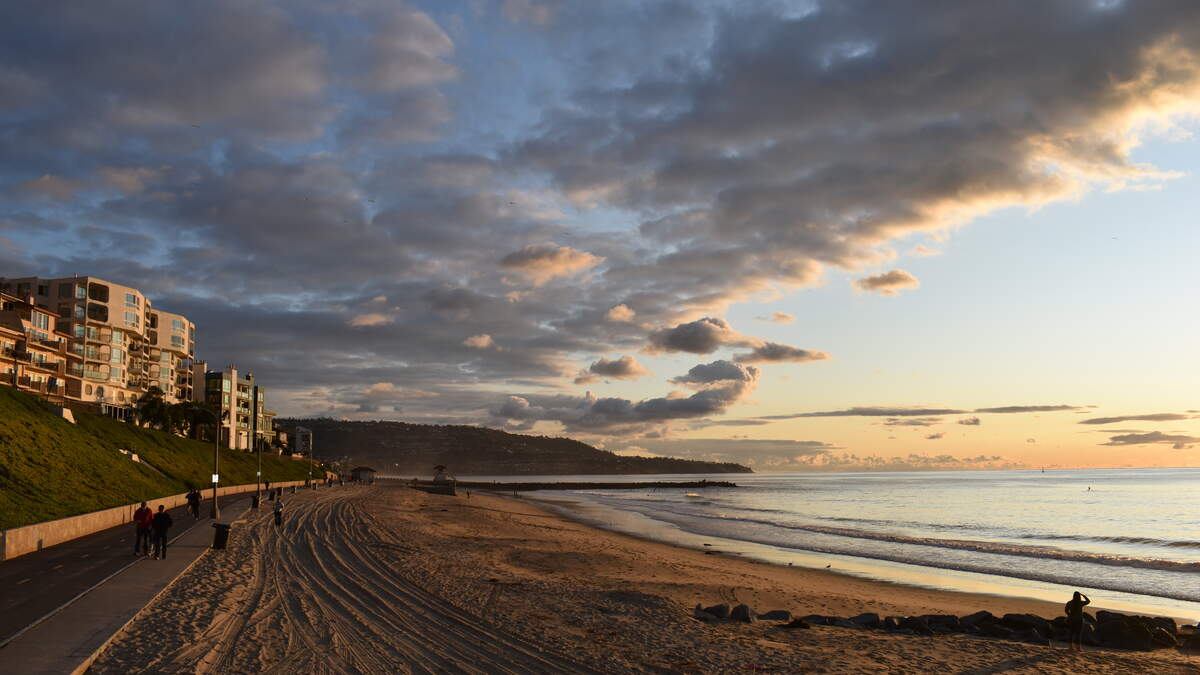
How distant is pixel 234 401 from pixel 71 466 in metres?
101

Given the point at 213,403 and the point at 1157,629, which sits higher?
the point at 213,403

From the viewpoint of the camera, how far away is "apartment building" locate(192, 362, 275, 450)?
14112 cm

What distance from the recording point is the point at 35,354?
85.5 meters

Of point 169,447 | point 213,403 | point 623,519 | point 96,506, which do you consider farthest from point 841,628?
point 213,403

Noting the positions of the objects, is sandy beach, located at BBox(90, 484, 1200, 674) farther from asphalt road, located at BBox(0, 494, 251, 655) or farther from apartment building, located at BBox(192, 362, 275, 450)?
apartment building, located at BBox(192, 362, 275, 450)

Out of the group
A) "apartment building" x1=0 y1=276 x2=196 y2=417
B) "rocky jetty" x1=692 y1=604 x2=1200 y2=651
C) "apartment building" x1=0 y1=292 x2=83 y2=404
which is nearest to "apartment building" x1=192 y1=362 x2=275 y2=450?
"apartment building" x1=0 y1=276 x2=196 y2=417

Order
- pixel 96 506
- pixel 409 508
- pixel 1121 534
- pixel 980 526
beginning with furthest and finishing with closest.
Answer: pixel 409 508 < pixel 980 526 < pixel 1121 534 < pixel 96 506

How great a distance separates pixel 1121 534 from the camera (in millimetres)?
58625

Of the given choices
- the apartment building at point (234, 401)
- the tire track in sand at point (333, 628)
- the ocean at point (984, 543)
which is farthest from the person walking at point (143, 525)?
the apartment building at point (234, 401)

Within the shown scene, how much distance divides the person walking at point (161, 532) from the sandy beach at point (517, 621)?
178 centimetres

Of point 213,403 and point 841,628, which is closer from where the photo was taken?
point 841,628

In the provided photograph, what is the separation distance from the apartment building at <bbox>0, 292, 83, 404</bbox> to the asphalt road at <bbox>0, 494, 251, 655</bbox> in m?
56.5

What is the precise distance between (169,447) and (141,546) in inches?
2483

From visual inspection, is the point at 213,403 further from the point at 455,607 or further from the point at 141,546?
the point at 455,607
